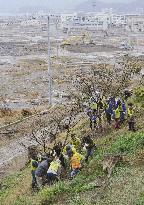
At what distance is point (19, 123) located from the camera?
31.2m

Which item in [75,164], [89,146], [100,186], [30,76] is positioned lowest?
[30,76]

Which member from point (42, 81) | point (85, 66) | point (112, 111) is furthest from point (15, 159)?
point (85, 66)

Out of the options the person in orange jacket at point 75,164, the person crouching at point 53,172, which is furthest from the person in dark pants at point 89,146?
the person crouching at point 53,172

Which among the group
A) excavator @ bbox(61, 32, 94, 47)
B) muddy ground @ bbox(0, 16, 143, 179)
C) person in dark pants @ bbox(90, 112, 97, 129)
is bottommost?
muddy ground @ bbox(0, 16, 143, 179)

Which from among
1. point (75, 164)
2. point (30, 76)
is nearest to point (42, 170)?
point (75, 164)

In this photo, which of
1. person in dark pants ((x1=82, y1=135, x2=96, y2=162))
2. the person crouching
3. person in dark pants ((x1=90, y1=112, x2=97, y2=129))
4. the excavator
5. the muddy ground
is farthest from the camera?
the excavator

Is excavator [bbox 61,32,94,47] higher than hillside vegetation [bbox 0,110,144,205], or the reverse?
hillside vegetation [bbox 0,110,144,205]

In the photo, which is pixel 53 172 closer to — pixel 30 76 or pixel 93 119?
pixel 93 119

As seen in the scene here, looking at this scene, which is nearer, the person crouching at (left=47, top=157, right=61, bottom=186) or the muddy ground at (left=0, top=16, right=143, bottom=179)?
the person crouching at (left=47, top=157, right=61, bottom=186)

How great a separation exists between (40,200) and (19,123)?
56.8 feet

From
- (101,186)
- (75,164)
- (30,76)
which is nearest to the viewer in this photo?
(101,186)

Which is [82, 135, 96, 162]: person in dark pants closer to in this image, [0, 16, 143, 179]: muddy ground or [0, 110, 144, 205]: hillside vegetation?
[0, 110, 144, 205]: hillside vegetation

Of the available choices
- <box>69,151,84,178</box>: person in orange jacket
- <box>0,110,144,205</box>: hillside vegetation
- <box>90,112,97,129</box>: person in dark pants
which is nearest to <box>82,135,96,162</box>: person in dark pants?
<box>0,110,144,205</box>: hillside vegetation

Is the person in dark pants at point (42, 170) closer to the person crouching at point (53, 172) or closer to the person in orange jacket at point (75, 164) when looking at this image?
the person crouching at point (53, 172)
